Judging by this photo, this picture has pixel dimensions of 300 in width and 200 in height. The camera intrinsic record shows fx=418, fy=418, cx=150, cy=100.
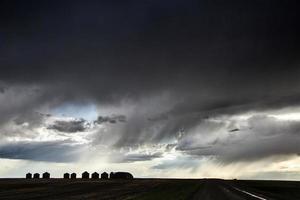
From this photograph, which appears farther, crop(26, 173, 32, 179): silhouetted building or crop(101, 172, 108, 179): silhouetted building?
crop(101, 172, 108, 179): silhouetted building

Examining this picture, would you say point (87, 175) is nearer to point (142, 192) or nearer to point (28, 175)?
point (28, 175)

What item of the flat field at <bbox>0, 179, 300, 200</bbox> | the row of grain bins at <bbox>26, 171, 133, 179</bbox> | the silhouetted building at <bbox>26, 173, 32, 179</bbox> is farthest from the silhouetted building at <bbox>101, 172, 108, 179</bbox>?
the flat field at <bbox>0, 179, 300, 200</bbox>

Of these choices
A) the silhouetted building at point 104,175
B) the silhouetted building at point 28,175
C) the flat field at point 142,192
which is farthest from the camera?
the silhouetted building at point 104,175

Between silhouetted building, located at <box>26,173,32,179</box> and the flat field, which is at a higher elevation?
silhouetted building, located at <box>26,173,32,179</box>

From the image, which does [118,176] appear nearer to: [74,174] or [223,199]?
[74,174]

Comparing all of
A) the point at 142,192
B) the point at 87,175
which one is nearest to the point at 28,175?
the point at 87,175

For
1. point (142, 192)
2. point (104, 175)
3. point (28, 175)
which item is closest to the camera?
point (142, 192)

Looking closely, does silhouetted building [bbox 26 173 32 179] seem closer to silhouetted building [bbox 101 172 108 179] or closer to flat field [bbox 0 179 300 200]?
silhouetted building [bbox 101 172 108 179]

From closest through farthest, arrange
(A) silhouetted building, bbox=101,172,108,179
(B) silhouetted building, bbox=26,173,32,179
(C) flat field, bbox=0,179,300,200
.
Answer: (C) flat field, bbox=0,179,300,200
(B) silhouetted building, bbox=26,173,32,179
(A) silhouetted building, bbox=101,172,108,179

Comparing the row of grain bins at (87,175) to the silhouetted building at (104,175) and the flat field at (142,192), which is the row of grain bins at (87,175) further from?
the flat field at (142,192)

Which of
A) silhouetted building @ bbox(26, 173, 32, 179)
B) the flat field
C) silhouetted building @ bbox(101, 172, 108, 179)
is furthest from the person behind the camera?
silhouetted building @ bbox(101, 172, 108, 179)

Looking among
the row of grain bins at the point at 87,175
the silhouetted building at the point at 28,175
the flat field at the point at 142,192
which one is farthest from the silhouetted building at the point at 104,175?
the flat field at the point at 142,192

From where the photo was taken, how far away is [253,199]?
43750 millimetres

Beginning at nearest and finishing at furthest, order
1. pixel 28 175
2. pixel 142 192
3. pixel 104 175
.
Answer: pixel 142 192 < pixel 28 175 < pixel 104 175
